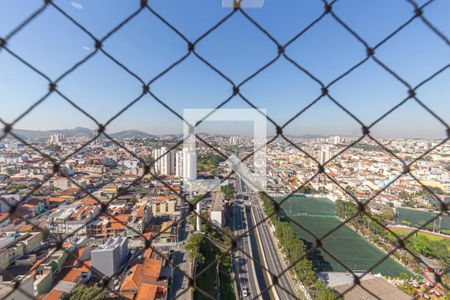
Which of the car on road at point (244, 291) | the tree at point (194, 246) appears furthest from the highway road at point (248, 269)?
the tree at point (194, 246)

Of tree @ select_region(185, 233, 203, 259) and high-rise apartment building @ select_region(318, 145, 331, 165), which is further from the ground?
high-rise apartment building @ select_region(318, 145, 331, 165)

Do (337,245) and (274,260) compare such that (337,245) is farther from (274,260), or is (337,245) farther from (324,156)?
(324,156)

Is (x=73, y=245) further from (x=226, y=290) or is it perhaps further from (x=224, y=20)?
(x=224, y=20)

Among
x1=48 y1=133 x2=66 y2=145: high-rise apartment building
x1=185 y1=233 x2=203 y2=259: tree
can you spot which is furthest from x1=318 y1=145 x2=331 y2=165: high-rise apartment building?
x1=185 y1=233 x2=203 y2=259: tree

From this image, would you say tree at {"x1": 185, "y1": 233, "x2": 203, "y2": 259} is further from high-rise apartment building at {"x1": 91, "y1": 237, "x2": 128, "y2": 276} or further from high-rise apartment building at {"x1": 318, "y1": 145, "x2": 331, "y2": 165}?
high-rise apartment building at {"x1": 318, "y1": 145, "x2": 331, "y2": 165}

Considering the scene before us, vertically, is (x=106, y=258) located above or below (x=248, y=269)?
above

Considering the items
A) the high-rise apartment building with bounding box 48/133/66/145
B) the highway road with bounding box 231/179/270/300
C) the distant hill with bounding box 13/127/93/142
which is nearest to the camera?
the distant hill with bounding box 13/127/93/142

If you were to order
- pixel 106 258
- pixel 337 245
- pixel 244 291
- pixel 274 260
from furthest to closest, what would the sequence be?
pixel 337 245
pixel 274 260
pixel 244 291
pixel 106 258

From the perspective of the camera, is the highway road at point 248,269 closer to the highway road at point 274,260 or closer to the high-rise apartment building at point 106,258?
the highway road at point 274,260

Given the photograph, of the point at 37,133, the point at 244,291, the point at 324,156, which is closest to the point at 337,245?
the point at 244,291
